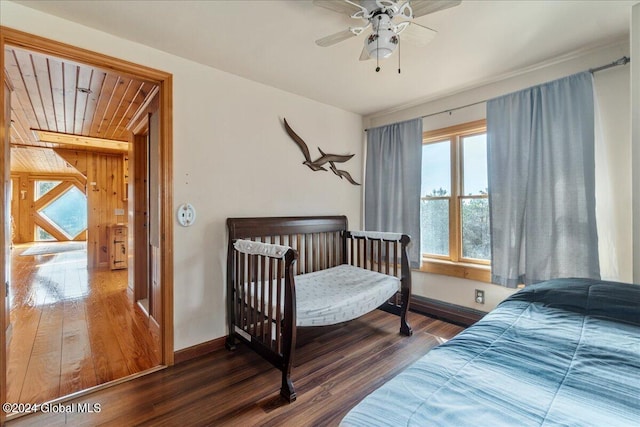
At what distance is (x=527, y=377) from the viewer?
809 millimetres

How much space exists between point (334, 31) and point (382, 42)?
545mm

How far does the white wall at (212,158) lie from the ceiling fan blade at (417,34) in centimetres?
150

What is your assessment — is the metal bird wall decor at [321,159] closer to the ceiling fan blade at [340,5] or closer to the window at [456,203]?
the window at [456,203]

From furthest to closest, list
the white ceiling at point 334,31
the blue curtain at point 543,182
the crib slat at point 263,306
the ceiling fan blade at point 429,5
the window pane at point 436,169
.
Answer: the window pane at point 436,169
the blue curtain at point 543,182
the crib slat at point 263,306
the white ceiling at point 334,31
the ceiling fan blade at point 429,5

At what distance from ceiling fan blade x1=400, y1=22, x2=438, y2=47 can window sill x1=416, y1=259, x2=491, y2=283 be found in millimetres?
2123

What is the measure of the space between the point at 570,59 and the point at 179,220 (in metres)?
3.38

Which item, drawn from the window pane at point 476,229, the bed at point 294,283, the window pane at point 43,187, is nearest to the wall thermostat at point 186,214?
the bed at point 294,283

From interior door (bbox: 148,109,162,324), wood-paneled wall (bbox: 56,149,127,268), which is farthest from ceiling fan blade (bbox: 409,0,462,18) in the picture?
wood-paneled wall (bbox: 56,149,127,268)

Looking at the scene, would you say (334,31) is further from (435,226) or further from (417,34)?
(435,226)

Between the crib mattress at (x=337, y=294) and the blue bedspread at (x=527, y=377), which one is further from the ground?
the blue bedspread at (x=527, y=377)

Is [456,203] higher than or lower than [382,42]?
lower

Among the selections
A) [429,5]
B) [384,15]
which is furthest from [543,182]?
[384,15]

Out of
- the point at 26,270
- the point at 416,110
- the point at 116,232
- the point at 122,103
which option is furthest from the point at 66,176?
the point at 416,110

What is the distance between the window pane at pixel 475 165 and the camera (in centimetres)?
283
